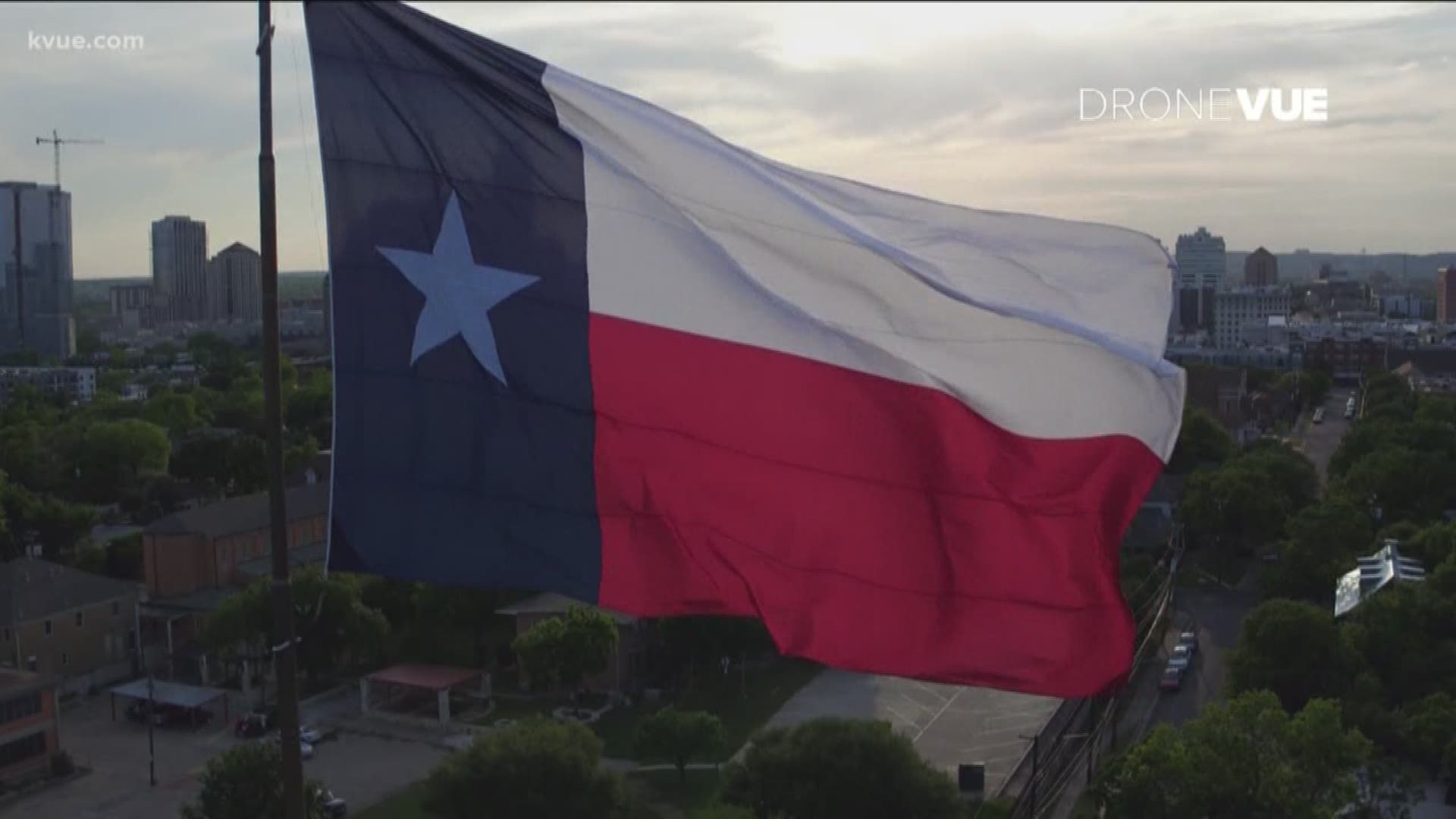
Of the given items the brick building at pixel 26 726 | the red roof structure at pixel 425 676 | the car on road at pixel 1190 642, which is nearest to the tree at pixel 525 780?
the red roof structure at pixel 425 676

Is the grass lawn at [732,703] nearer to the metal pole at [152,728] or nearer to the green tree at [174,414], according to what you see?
the metal pole at [152,728]

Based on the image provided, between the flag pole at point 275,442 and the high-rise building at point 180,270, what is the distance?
166181mm

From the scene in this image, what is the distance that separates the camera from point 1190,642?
95.4ft

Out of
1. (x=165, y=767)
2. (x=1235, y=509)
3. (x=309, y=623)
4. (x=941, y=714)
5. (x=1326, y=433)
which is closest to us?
(x=165, y=767)

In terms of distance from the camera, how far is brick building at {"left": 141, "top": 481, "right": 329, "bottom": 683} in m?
30.8

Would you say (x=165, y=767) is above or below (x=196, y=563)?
below

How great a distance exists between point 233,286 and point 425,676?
149199 mm

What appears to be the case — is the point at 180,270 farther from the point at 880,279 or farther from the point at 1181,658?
the point at 880,279

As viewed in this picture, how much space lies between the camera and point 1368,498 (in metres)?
37.4

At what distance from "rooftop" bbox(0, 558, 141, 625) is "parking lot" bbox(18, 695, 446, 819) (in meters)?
2.37

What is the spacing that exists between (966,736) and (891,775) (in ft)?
24.8

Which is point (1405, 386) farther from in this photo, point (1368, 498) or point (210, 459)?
point (210, 459)

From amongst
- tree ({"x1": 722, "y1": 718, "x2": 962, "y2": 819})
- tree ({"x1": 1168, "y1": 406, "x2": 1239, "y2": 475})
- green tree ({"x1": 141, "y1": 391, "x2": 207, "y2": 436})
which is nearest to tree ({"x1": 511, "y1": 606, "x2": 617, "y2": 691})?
tree ({"x1": 722, "y1": 718, "x2": 962, "y2": 819})

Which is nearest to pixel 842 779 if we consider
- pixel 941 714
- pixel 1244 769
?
pixel 1244 769
